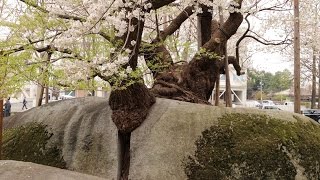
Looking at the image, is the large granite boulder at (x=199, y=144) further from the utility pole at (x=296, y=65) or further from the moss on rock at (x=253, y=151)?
the utility pole at (x=296, y=65)

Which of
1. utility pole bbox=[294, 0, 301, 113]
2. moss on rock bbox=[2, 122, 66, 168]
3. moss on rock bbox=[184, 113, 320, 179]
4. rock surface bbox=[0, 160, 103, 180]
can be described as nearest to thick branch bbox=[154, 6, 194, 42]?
moss on rock bbox=[184, 113, 320, 179]

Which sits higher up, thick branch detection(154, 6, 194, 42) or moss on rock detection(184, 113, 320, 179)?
thick branch detection(154, 6, 194, 42)

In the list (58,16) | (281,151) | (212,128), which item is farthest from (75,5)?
(281,151)

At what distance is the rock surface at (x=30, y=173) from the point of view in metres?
3.96

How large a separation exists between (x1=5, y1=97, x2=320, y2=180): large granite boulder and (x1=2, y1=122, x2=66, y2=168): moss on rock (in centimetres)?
15

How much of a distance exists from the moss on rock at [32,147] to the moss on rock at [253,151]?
8.28ft

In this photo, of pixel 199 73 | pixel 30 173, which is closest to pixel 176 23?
pixel 199 73

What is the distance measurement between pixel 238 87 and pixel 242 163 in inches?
1751

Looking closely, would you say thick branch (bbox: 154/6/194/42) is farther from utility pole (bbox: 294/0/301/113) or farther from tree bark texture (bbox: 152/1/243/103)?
utility pole (bbox: 294/0/301/113)

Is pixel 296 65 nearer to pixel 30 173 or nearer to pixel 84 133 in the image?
pixel 84 133

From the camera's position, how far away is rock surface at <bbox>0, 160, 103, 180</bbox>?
13.0 ft

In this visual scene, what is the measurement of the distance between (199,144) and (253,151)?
90 cm

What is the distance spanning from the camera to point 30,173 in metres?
4.03

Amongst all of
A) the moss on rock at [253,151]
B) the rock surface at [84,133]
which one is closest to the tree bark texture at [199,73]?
the rock surface at [84,133]
